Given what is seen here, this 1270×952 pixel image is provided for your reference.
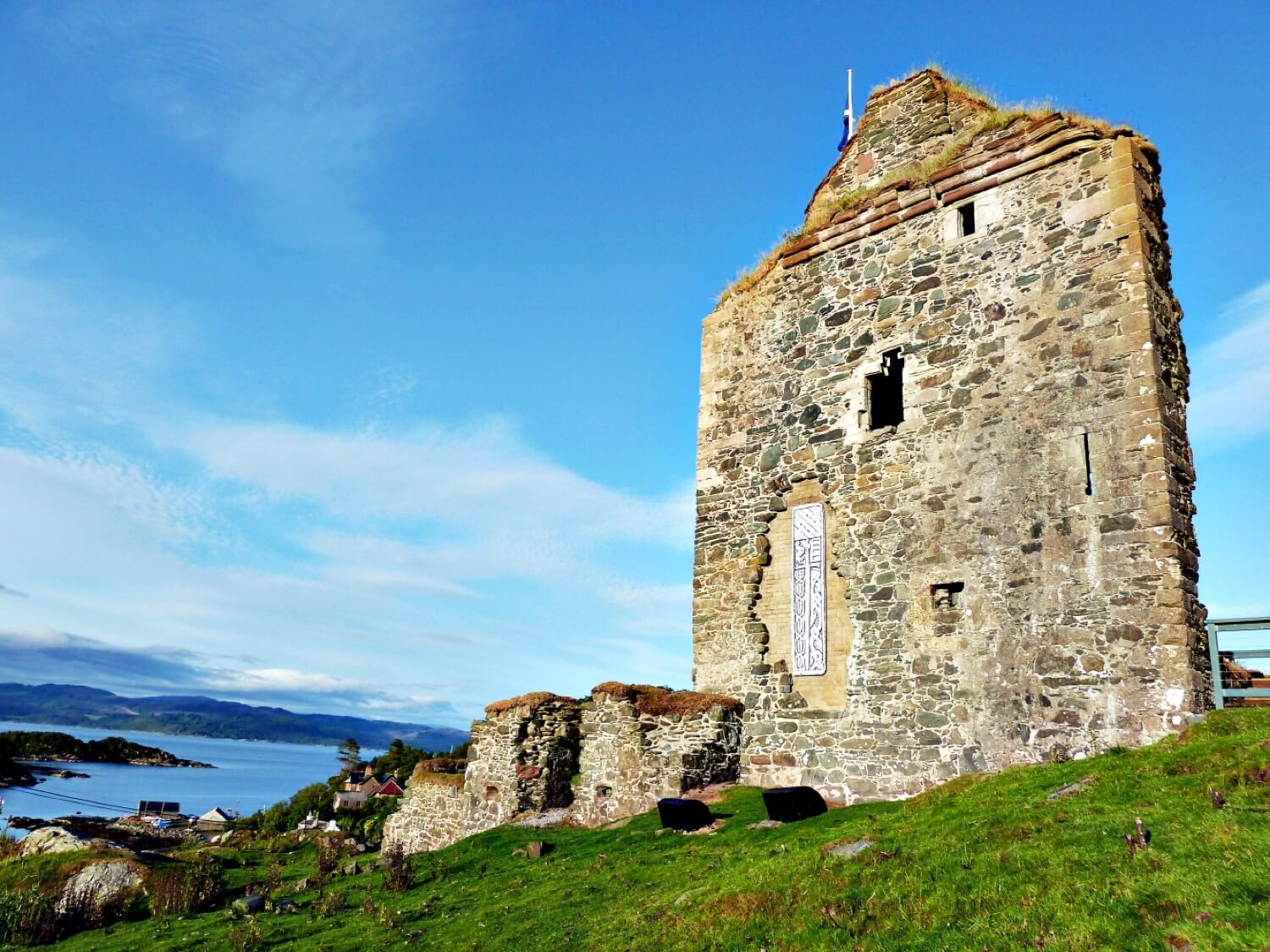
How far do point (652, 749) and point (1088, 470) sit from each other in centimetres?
877

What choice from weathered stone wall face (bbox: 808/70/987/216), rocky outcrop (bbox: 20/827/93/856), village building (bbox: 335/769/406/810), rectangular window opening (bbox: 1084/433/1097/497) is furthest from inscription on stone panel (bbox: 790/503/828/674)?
village building (bbox: 335/769/406/810)

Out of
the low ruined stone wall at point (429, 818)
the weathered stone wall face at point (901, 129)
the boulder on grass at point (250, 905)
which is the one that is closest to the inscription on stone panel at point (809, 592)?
the weathered stone wall face at point (901, 129)

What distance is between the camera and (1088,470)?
12062 mm

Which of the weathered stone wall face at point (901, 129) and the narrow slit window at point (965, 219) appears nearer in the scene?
the narrow slit window at point (965, 219)

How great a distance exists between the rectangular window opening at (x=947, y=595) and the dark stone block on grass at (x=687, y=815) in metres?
4.92

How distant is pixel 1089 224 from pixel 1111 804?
894 cm

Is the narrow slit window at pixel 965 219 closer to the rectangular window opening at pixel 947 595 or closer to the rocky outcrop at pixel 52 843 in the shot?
the rectangular window opening at pixel 947 595

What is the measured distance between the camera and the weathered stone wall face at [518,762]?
683 inches

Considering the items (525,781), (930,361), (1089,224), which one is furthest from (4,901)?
(1089,224)

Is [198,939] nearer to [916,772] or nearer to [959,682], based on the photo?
[916,772]

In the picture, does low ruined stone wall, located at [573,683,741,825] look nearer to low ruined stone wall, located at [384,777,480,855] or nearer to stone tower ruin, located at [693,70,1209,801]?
stone tower ruin, located at [693,70,1209,801]

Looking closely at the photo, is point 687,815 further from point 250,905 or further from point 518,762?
point 250,905

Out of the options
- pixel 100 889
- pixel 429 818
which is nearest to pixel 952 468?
pixel 429 818

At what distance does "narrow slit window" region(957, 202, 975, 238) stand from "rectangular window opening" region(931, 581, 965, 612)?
612cm
